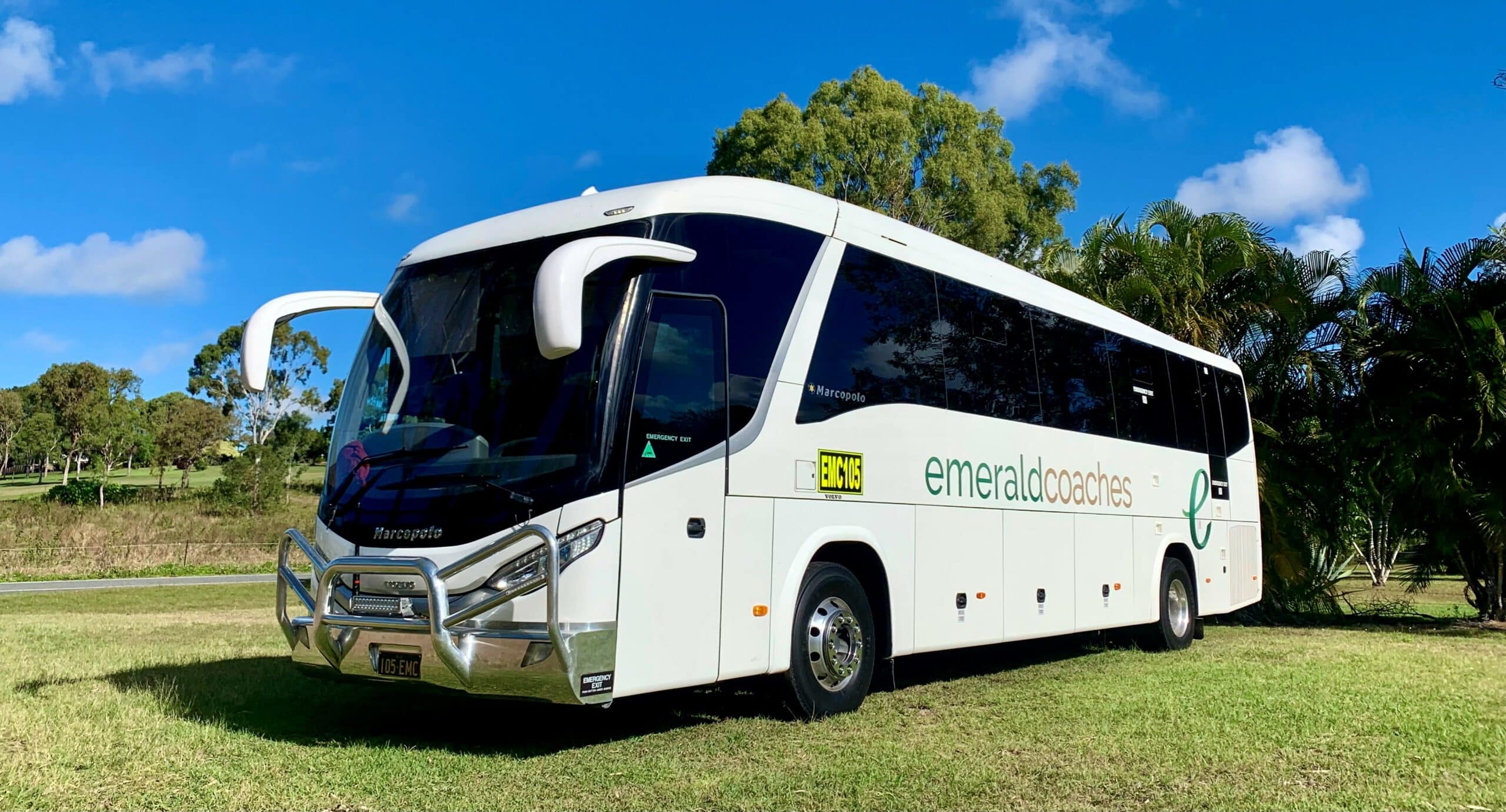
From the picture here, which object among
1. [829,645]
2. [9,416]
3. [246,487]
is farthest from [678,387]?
[9,416]

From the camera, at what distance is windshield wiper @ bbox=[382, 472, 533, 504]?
242 inches

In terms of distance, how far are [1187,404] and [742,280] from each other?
8328 mm

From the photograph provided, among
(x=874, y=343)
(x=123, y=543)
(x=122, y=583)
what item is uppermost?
(x=874, y=343)

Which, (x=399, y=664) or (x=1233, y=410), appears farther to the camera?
(x=1233, y=410)

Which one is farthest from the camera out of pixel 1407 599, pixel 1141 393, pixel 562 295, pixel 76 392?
pixel 76 392

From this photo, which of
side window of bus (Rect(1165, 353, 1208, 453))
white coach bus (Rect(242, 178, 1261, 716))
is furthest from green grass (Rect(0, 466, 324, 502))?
white coach bus (Rect(242, 178, 1261, 716))

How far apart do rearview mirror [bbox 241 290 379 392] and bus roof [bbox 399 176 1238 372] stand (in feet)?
1.44

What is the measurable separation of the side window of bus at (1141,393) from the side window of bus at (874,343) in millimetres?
3765

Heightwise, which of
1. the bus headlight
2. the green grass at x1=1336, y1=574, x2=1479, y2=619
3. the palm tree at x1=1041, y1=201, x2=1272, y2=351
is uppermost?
the palm tree at x1=1041, y1=201, x2=1272, y2=351

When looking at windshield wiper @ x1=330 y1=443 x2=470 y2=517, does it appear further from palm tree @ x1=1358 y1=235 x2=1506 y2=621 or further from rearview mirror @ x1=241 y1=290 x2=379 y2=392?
palm tree @ x1=1358 y1=235 x2=1506 y2=621

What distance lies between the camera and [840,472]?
7824 millimetres

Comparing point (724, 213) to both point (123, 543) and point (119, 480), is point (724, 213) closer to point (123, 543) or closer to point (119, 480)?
point (123, 543)

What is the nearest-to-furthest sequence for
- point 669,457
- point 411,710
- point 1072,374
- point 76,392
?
point 669,457 < point 411,710 < point 1072,374 < point 76,392

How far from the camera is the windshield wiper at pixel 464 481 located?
6.14m
